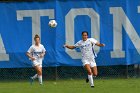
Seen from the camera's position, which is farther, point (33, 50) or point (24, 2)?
point (24, 2)

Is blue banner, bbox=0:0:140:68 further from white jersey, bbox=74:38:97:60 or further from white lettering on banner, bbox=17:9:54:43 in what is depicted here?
white jersey, bbox=74:38:97:60

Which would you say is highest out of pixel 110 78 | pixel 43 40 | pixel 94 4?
pixel 94 4

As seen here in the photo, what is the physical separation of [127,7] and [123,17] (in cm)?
45

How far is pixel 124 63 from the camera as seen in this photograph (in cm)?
2348

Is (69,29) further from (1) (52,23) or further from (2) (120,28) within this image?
(2) (120,28)

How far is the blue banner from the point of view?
76.6ft

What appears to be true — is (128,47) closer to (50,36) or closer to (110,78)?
(110,78)

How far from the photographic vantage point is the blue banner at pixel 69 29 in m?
23.3

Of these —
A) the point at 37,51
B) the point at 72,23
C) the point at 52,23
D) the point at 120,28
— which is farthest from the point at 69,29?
the point at 37,51

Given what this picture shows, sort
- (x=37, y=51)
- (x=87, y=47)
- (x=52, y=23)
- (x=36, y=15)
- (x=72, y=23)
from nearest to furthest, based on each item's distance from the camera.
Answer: (x=87, y=47), (x=37, y=51), (x=52, y=23), (x=36, y=15), (x=72, y=23)

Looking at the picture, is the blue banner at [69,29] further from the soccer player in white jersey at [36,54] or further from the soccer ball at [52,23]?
the soccer player in white jersey at [36,54]

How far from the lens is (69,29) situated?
2361 cm

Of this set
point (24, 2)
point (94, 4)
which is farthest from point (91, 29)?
point (24, 2)

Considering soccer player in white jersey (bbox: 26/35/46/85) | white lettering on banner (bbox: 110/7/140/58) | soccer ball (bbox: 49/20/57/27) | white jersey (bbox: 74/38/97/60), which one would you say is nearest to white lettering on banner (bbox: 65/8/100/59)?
white lettering on banner (bbox: 110/7/140/58)
